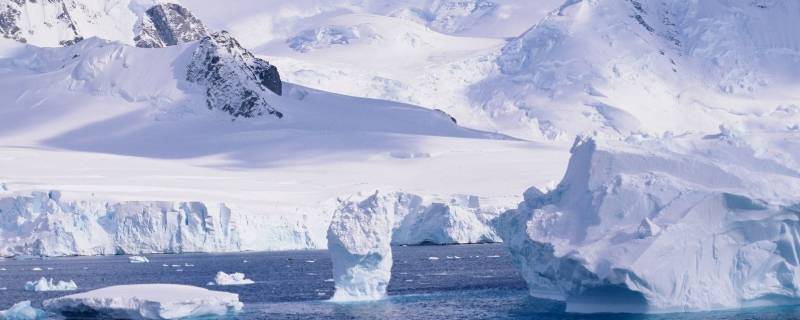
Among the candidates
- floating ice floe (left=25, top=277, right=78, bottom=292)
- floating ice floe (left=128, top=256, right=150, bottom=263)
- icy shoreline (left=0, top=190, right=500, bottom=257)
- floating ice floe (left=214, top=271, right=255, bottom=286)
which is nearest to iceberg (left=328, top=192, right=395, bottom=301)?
floating ice floe (left=214, top=271, right=255, bottom=286)

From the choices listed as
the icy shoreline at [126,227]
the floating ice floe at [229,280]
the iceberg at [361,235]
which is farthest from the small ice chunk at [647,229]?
the icy shoreline at [126,227]

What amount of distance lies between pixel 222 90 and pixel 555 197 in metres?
131

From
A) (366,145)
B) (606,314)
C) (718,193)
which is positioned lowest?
(606,314)

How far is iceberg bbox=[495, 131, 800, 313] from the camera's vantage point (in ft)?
156

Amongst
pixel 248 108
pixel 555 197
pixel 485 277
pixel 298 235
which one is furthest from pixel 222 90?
pixel 555 197

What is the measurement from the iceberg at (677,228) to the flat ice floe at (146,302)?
11140mm

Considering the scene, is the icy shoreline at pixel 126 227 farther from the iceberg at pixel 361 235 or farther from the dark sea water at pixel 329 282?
the iceberg at pixel 361 235

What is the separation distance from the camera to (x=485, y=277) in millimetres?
73688

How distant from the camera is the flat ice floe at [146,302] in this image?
47844mm

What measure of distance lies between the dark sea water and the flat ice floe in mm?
3827

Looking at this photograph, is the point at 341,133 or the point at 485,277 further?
the point at 341,133

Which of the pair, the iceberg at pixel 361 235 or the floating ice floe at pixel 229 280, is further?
the floating ice floe at pixel 229 280

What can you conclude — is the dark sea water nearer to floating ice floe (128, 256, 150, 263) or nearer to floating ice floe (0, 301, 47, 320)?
floating ice floe (128, 256, 150, 263)

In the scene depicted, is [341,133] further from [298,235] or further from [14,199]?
[14,199]
